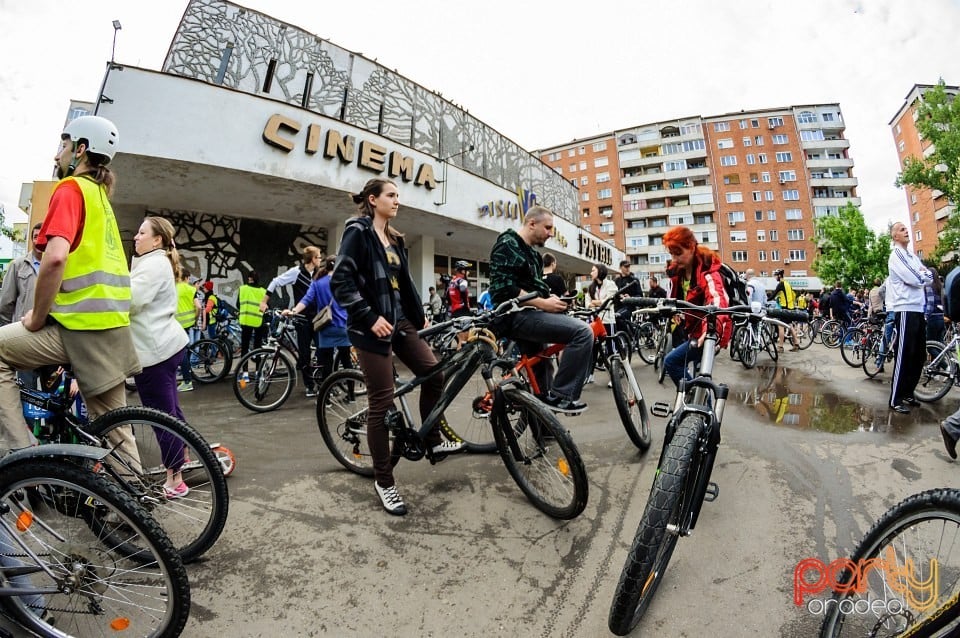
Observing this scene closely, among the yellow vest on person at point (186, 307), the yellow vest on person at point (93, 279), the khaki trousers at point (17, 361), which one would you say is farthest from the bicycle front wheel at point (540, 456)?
the yellow vest on person at point (186, 307)

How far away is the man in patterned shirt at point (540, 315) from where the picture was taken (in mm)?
3193

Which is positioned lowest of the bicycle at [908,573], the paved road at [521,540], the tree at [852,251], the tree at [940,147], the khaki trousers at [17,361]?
the paved road at [521,540]

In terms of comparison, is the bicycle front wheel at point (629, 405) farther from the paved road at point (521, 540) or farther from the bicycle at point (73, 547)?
the bicycle at point (73, 547)

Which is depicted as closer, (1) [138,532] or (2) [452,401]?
(1) [138,532]

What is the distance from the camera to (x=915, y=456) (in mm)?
3514

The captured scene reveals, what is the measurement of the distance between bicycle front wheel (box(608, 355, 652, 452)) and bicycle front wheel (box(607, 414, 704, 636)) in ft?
6.16

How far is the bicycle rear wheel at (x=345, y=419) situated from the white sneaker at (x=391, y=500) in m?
0.52

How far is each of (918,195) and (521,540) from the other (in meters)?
77.6

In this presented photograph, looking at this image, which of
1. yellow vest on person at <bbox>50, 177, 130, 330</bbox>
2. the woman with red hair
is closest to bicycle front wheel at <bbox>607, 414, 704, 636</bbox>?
the woman with red hair

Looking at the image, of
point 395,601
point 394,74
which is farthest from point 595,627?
point 394,74

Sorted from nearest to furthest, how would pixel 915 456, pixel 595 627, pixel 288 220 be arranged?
pixel 595 627, pixel 915 456, pixel 288 220

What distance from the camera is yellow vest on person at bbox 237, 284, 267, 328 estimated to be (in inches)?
277

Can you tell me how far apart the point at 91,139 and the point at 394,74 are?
46.2ft

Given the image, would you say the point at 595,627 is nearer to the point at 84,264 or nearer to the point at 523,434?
the point at 523,434
